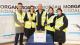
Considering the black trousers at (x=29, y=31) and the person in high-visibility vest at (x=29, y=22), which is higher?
the person in high-visibility vest at (x=29, y=22)

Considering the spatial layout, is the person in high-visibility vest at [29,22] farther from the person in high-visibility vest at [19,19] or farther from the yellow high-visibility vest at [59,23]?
the yellow high-visibility vest at [59,23]

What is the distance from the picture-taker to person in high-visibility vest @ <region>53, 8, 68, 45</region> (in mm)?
5977

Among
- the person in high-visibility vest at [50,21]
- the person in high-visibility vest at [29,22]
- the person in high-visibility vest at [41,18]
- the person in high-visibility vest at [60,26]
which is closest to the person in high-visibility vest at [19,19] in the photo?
the person in high-visibility vest at [29,22]

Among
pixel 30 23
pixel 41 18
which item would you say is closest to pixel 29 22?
pixel 30 23

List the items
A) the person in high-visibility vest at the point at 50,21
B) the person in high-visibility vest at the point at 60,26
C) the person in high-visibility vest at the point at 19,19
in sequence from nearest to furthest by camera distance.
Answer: the person in high-visibility vest at the point at 60,26, the person in high-visibility vest at the point at 50,21, the person in high-visibility vest at the point at 19,19

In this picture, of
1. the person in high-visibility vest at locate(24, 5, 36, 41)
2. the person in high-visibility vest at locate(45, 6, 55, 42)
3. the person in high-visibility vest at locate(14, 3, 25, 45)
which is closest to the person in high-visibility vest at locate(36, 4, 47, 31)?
the person in high-visibility vest at locate(45, 6, 55, 42)

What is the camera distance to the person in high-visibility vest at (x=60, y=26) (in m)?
5.98

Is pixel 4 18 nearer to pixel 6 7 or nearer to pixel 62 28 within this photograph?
pixel 6 7

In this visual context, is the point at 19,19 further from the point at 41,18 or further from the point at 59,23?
the point at 59,23

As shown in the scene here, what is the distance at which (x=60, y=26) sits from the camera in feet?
19.8

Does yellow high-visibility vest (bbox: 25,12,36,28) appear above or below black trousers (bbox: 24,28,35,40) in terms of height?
above

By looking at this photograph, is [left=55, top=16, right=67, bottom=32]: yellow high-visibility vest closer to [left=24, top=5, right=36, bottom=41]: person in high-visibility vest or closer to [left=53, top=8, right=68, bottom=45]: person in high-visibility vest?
[left=53, top=8, right=68, bottom=45]: person in high-visibility vest

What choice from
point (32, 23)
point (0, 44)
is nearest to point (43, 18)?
point (32, 23)

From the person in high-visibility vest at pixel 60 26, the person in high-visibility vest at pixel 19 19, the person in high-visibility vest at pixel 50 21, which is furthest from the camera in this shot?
the person in high-visibility vest at pixel 19 19
